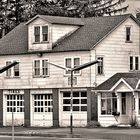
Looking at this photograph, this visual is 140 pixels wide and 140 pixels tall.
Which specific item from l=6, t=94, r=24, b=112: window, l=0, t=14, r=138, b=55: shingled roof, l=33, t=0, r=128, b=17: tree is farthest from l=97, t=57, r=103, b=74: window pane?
l=33, t=0, r=128, b=17: tree

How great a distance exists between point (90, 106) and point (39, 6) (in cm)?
2411

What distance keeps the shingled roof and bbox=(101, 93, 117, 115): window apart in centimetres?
402

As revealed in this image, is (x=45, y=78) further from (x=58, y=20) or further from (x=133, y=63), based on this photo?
(x=133, y=63)

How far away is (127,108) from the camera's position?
194 ft

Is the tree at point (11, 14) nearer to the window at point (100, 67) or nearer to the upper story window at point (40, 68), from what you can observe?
the upper story window at point (40, 68)

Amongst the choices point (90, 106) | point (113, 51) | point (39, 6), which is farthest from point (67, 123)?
point (39, 6)

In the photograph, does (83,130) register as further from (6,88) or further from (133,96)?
(6,88)

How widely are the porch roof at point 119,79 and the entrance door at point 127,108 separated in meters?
1.06

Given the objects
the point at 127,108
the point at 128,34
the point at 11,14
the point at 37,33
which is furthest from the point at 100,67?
the point at 11,14

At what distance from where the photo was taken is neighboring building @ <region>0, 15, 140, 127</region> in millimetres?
60344

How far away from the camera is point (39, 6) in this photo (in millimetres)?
81438

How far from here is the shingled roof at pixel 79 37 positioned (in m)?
61.1

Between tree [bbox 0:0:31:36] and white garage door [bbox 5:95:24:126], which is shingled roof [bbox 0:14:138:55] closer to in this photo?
white garage door [bbox 5:95:24:126]

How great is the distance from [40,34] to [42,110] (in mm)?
6309
